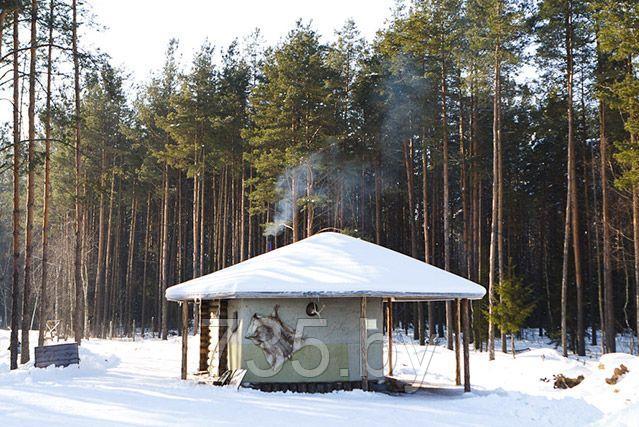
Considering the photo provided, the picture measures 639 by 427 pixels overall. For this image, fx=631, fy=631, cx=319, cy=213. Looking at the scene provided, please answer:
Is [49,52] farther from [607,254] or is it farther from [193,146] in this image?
[607,254]

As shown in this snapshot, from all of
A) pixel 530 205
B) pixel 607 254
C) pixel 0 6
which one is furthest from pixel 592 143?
pixel 0 6

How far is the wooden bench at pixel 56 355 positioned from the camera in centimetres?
1502

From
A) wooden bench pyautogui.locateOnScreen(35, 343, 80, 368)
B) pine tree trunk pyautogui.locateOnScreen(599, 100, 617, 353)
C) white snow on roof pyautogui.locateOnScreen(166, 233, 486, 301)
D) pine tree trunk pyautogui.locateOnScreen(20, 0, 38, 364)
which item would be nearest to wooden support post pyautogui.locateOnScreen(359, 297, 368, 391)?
white snow on roof pyautogui.locateOnScreen(166, 233, 486, 301)

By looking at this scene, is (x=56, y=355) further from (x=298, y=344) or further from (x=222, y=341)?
(x=298, y=344)

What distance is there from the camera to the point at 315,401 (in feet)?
38.0

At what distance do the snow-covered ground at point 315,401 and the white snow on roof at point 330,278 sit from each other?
78.4 inches

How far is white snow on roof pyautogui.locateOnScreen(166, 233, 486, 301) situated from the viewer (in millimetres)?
12367

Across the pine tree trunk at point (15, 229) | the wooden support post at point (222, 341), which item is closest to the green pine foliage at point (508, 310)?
the wooden support post at point (222, 341)

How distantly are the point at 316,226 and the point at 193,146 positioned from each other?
24.1 ft

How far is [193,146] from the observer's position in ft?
95.3

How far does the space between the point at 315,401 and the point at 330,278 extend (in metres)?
2.53

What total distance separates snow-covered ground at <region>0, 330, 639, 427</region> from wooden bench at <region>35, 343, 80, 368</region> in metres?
0.40

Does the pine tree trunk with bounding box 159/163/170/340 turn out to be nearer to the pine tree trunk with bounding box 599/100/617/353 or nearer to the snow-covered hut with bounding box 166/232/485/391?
the snow-covered hut with bounding box 166/232/485/391

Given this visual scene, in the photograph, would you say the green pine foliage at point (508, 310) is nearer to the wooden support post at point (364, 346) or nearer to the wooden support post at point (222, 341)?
the wooden support post at point (364, 346)
